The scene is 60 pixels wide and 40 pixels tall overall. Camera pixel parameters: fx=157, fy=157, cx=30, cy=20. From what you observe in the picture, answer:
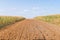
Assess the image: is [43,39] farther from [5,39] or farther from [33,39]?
[5,39]

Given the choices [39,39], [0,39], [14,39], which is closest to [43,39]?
[39,39]

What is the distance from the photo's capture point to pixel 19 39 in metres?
9.76

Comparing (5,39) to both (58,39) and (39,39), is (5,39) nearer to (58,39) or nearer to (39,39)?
(39,39)

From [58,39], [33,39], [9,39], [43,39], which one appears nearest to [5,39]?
[9,39]

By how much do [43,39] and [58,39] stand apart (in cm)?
103

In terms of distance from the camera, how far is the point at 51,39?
10.1 meters

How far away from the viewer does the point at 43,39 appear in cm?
989

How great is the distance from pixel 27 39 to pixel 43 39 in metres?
1.01

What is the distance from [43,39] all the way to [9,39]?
84.2 inches

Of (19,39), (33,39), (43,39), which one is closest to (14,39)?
(19,39)

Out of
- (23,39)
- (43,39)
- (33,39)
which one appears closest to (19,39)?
(23,39)

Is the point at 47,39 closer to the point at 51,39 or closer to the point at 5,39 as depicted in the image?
the point at 51,39

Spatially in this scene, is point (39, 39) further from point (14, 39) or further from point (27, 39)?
point (14, 39)

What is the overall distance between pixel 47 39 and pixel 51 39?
321 mm
